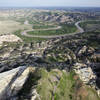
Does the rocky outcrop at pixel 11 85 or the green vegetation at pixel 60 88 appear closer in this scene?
the green vegetation at pixel 60 88

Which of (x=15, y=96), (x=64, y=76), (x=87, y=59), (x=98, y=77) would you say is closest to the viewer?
(x=15, y=96)

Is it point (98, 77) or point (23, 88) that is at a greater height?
point (23, 88)

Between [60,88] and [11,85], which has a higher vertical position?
[11,85]

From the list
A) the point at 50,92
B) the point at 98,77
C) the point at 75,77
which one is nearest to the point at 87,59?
the point at 98,77

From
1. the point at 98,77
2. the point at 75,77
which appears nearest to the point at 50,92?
the point at 75,77

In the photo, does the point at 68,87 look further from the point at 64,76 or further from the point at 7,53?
the point at 7,53

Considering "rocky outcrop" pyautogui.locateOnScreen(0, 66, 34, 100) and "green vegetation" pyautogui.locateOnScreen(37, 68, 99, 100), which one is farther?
"rocky outcrop" pyautogui.locateOnScreen(0, 66, 34, 100)

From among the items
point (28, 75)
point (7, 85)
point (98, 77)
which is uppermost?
point (28, 75)

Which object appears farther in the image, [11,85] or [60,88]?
[60,88]

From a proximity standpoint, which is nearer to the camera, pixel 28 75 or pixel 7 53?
pixel 28 75

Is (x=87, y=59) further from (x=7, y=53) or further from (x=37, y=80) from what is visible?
(x=7, y=53)

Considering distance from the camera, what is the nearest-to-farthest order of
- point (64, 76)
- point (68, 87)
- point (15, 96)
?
1. point (15, 96)
2. point (68, 87)
3. point (64, 76)
